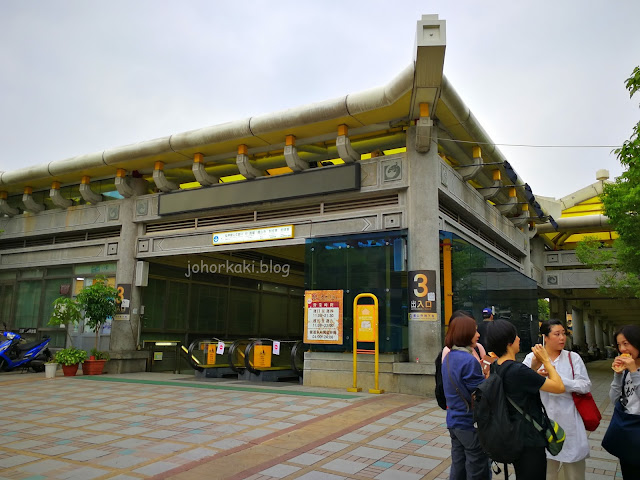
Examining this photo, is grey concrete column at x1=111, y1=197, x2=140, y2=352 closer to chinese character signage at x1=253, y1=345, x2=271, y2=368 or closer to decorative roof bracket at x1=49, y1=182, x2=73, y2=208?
decorative roof bracket at x1=49, y1=182, x2=73, y2=208

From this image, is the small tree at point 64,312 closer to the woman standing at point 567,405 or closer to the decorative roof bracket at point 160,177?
the decorative roof bracket at point 160,177

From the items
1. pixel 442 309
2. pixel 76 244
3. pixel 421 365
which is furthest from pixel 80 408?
pixel 76 244

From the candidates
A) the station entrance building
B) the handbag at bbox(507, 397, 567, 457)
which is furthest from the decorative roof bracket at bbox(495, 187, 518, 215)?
the handbag at bbox(507, 397, 567, 457)

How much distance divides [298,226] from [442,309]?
3833mm

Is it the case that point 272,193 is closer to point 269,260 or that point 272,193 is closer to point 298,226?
point 298,226

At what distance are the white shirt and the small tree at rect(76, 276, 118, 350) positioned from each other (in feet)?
41.2

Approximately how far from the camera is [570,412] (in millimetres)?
3434

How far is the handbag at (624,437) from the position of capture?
3191mm

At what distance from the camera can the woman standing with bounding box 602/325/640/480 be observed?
322 cm

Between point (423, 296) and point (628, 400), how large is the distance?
694cm

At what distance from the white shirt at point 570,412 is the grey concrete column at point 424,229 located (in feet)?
21.6

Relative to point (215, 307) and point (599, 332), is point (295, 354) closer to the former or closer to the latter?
point (215, 307)

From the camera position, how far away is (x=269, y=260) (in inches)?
717

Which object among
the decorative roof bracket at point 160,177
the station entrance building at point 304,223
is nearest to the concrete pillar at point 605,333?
the station entrance building at point 304,223
